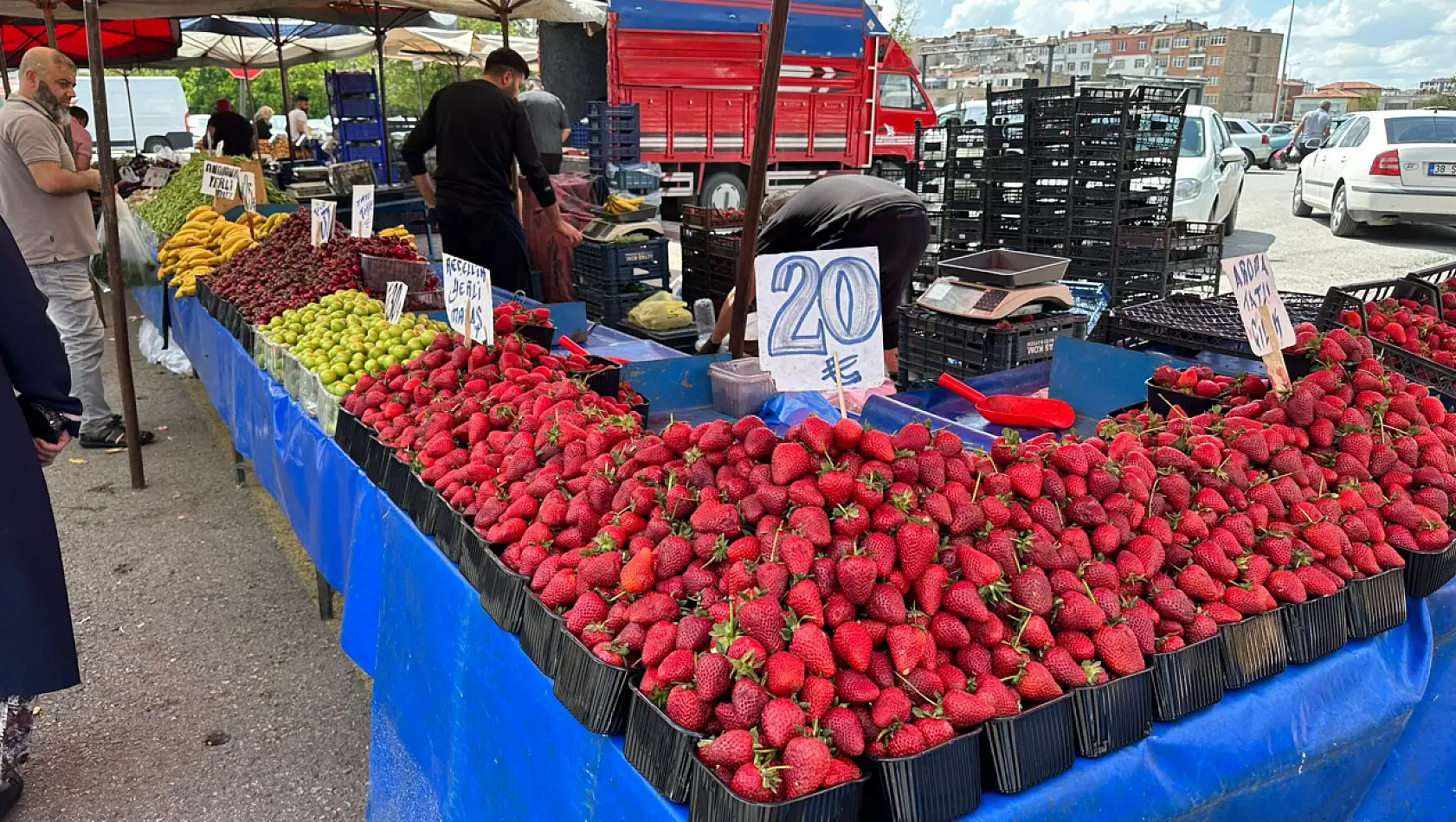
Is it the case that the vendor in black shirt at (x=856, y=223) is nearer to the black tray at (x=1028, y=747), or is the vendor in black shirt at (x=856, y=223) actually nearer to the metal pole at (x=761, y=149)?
the metal pole at (x=761, y=149)

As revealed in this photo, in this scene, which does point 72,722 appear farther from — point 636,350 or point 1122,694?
point 1122,694

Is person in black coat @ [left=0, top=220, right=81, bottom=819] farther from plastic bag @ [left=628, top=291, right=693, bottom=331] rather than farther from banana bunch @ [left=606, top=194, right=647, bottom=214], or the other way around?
banana bunch @ [left=606, top=194, right=647, bottom=214]

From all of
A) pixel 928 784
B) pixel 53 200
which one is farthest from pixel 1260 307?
pixel 53 200

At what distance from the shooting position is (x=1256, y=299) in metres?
2.55

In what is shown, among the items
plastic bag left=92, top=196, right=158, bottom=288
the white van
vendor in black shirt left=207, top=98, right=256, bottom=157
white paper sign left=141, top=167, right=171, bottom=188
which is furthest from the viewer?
the white van

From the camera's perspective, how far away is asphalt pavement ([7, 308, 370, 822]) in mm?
2729

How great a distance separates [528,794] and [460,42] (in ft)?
53.6

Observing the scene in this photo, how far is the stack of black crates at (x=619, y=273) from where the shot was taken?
6645mm

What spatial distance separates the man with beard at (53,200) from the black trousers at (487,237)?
5.65 feet

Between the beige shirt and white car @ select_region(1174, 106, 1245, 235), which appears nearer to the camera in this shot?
the beige shirt

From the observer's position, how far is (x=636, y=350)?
416 centimetres

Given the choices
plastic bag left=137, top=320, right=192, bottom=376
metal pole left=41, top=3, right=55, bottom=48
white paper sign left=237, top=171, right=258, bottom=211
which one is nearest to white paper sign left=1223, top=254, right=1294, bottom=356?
white paper sign left=237, top=171, right=258, bottom=211

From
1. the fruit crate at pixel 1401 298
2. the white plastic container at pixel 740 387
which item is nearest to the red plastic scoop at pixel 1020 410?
the white plastic container at pixel 740 387

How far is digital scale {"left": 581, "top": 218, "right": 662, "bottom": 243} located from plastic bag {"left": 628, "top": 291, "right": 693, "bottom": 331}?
739mm
